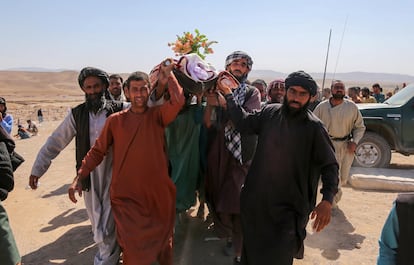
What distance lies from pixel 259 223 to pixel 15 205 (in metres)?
4.54

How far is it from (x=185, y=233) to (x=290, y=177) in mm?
2262

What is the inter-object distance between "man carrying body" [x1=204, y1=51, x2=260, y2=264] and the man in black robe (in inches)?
28.4

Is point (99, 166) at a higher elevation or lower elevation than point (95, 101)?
lower

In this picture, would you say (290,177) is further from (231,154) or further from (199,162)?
(199,162)

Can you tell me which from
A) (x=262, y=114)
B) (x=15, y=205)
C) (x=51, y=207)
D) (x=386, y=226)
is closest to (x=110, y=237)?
(x=262, y=114)

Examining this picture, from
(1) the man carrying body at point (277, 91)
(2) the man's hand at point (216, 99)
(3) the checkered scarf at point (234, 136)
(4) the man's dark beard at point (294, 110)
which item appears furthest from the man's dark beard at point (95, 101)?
(1) the man carrying body at point (277, 91)

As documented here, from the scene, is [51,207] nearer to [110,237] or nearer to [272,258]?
[110,237]

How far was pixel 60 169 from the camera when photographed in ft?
27.0

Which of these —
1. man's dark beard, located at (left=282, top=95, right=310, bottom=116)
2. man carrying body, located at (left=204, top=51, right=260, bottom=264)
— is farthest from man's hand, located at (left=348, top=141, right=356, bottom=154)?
man's dark beard, located at (left=282, top=95, right=310, bottom=116)

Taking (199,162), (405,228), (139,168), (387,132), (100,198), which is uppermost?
(405,228)

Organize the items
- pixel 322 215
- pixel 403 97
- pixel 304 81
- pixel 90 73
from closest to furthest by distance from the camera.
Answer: pixel 322 215, pixel 304 81, pixel 90 73, pixel 403 97

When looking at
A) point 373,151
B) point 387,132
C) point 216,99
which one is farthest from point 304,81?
point 387,132

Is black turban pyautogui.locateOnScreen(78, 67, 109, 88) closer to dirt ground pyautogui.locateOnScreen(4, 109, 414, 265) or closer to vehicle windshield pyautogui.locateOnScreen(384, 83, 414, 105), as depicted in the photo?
dirt ground pyautogui.locateOnScreen(4, 109, 414, 265)

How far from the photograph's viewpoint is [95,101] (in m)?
3.36
